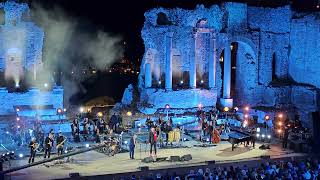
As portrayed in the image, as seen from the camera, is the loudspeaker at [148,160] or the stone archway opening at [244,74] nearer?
the loudspeaker at [148,160]

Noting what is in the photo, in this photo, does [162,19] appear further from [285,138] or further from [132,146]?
[132,146]

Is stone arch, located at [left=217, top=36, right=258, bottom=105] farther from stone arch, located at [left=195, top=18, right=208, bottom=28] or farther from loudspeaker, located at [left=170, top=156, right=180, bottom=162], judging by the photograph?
loudspeaker, located at [left=170, top=156, right=180, bottom=162]

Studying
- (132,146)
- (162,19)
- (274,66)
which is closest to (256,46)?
(274,66)

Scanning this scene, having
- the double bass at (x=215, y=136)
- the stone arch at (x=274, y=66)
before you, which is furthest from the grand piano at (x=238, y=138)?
the stone arch at (x=274, y=66)

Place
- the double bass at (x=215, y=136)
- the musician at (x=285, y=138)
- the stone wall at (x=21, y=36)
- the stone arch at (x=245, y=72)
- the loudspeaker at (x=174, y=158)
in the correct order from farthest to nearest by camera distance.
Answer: the stone arch at (x=245, y=72)
the stone wall at (x=21, y=36)
the double bass at (x=215, y=136)
the musician at (x=285, y=138)
the loudspeaker at (x=174, y=158)

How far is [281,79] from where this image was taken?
155 ft

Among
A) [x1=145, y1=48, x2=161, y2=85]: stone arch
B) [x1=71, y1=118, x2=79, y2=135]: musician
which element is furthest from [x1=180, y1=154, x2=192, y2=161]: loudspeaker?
[x1=145, y1=48, x2=161, y2=85]: stone arch

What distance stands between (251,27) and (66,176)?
83.6 ft

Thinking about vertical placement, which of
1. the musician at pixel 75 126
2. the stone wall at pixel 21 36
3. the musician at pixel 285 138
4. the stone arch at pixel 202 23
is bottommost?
the musician at pixel 285 138

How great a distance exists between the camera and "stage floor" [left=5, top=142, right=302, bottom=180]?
26453 millimetres

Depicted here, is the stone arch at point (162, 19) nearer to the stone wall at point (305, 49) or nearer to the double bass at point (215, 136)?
the stone wall at point (305, 49)

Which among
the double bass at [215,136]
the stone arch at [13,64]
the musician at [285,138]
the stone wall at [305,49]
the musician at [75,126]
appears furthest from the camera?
the stone wall at [305,49]

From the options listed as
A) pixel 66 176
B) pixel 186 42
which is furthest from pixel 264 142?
pixel 66 176

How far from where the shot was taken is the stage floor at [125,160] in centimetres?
2645
